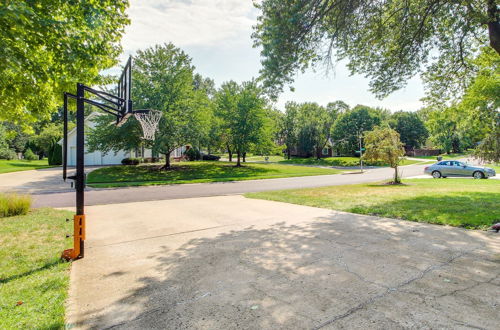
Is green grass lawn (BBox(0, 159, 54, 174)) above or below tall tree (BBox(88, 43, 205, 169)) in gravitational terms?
below

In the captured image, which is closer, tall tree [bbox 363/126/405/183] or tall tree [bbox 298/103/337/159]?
tall tree [bbox 363/126/405/183]

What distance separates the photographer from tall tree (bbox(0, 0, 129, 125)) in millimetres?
5832

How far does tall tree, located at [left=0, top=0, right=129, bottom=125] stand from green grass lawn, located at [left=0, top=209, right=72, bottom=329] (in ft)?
11.8

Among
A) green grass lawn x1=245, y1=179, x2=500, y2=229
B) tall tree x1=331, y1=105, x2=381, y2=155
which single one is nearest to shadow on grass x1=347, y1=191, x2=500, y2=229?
green grass lawn x1=245, y1=179, x2=500, y2=229

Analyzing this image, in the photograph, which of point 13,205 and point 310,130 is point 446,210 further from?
point 310,130

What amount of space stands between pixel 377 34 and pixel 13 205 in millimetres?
13617

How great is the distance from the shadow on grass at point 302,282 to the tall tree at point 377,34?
591 centimetres

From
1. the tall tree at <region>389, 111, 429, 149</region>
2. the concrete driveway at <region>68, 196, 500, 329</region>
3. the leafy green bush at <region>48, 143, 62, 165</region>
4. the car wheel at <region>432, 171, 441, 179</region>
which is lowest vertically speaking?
the concrete driveway at <region>68, 196, 500, 329</region>

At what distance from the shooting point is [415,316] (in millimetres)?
3006

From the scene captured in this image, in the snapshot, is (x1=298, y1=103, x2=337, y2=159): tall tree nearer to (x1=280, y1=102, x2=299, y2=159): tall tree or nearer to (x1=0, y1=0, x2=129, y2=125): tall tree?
(x1=280, y1=102, x2=299, y2=159): tall tree

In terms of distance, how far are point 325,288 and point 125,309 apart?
8.25 ft

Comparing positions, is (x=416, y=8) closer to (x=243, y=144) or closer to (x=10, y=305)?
(x=10, y=305)

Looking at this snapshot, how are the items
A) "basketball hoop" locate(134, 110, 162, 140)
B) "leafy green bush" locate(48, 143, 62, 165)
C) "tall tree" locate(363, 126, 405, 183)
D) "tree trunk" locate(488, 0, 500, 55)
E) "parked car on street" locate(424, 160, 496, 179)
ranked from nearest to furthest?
"basketball hoop" locate(134, 110, 162, 140) → "tree trunk" locate(488, 0, 500, 55) → "tall tree" locate(363, 126, 405, 183) → "parked car on street" locate(424, 160, 496, 179) → "leafy green bush" locate(48, 143, 62, 165)

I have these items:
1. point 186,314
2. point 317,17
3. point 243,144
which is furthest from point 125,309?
point 243,144
